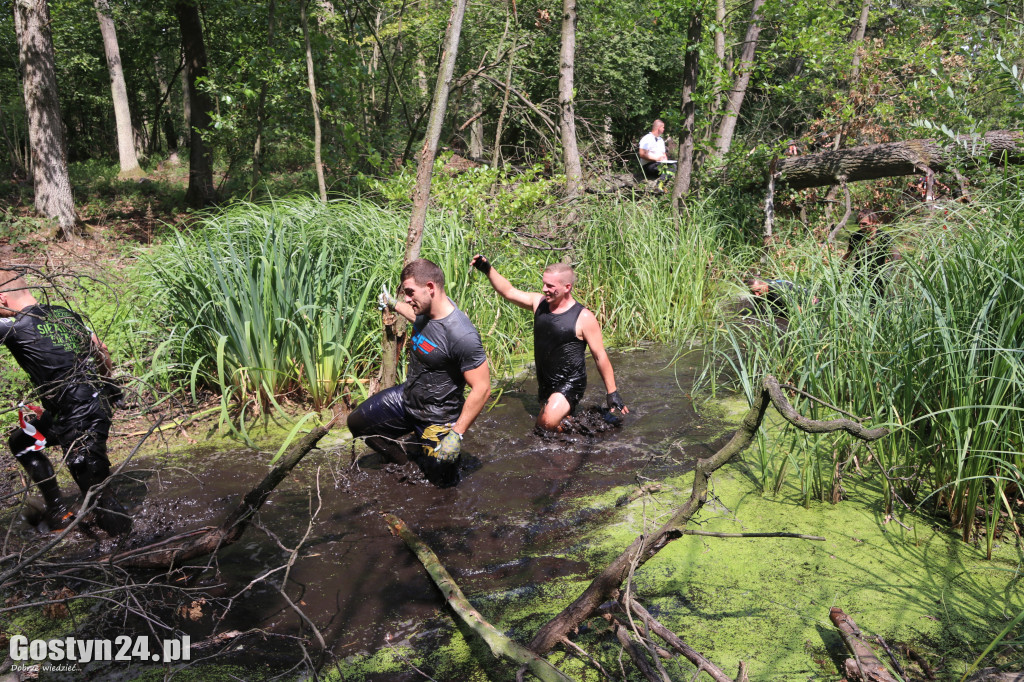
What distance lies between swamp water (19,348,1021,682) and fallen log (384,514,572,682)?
0.13 meters

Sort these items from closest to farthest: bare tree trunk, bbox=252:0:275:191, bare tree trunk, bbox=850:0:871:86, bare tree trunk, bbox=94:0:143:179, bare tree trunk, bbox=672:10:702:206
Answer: bare tree trunk, bbox=252:0:275:191 → bare tree trunk, bbox=672:10:702:206 → bare tree trunk, bbox=850:0:871:86 → bare tree trunk, bbox=94:0:143:179

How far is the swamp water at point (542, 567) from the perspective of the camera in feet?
9.35

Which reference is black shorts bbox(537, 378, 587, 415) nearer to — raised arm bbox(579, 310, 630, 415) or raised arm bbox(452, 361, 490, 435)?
raised arm bbox(579, 310, 630, 415)

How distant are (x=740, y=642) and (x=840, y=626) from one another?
16.0 inches

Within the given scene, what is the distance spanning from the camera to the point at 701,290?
7.82m

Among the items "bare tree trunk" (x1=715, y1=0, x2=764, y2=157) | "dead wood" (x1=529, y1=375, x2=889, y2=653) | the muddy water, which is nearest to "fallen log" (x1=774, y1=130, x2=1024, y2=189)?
"bare tree trunk" (x1=715, y1=0, x2=764, y2=157)

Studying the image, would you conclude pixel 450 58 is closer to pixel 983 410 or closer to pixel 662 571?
pixel 662 571

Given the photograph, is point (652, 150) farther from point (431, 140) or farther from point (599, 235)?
point (431, 140)

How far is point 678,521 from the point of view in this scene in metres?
2.35

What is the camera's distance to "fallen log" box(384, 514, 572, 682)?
2.28 metres

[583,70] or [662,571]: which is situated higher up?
[583,70]

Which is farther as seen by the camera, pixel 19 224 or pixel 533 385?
pixel 19 224

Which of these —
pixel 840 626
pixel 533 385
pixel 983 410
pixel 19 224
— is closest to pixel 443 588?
pixel 840 626

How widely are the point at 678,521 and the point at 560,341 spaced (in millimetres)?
3250
